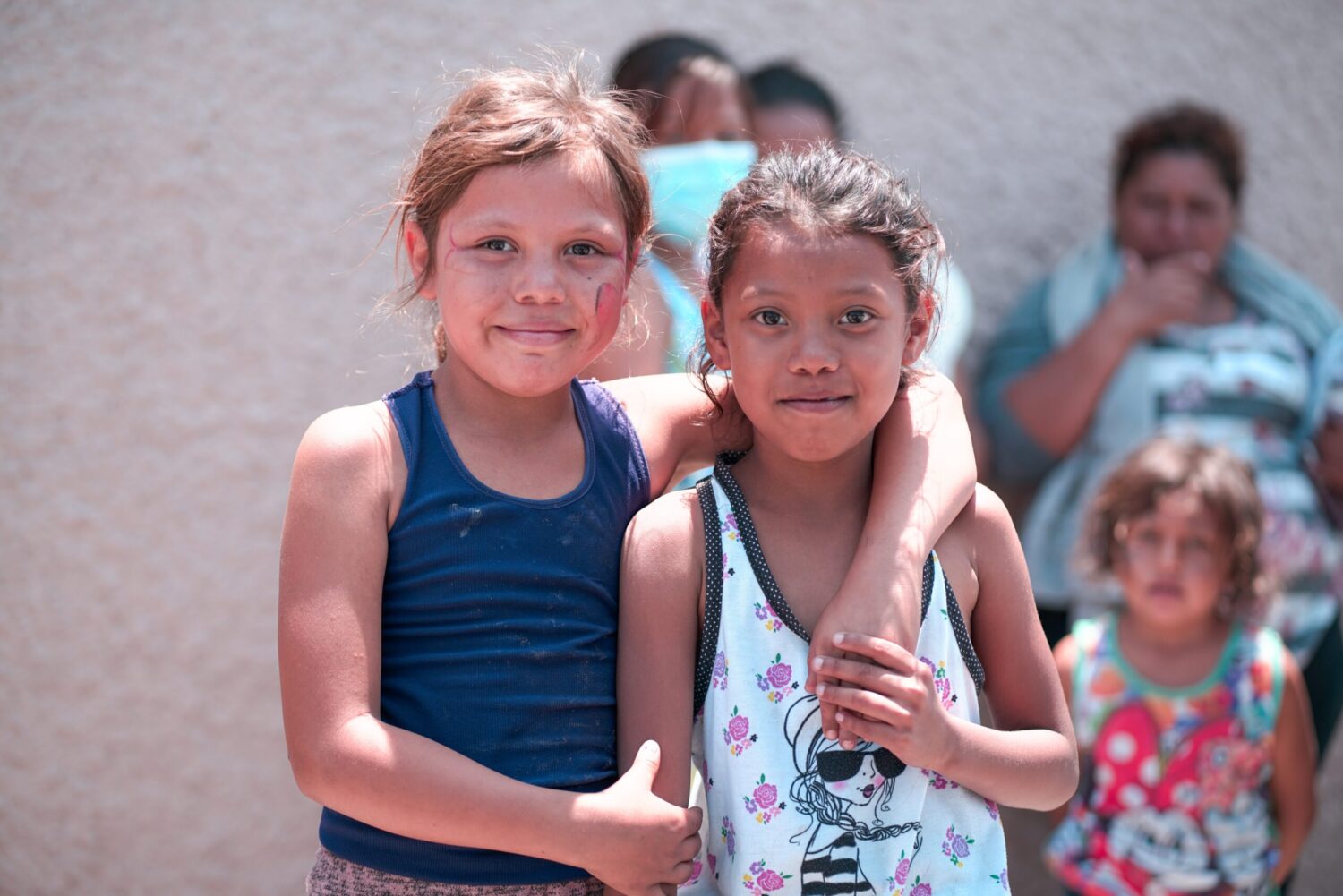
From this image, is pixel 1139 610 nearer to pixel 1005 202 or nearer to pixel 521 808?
pixel 1005 202

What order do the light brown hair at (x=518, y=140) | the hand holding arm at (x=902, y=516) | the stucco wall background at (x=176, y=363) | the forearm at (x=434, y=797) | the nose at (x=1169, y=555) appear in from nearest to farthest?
the forearm at (x=434, y=797) → the hand holding arm at (x=902, y=516) → the light brown hair at (x=518, y=140) → the stucco wall background at (x=176, y=363) → the nose at (x=1169, y=555)

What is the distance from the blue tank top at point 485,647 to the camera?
162cm

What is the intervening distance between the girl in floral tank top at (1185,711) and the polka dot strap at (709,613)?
5.82 ft

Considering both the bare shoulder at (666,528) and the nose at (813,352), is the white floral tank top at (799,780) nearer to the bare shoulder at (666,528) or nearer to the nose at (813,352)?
the bare shoulder at (666,528)

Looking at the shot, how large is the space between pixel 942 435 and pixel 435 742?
84 cm

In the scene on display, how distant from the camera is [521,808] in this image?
1.52 meters

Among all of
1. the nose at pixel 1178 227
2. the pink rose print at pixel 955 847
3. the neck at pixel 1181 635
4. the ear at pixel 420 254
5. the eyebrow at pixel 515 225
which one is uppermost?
the nose at pixel 1178 227

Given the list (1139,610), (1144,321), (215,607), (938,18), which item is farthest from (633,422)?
(938,18)

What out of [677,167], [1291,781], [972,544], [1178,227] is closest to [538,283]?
[972,544]

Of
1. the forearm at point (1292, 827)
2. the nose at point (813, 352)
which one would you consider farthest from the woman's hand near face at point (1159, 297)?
the nose at point (813, 352)

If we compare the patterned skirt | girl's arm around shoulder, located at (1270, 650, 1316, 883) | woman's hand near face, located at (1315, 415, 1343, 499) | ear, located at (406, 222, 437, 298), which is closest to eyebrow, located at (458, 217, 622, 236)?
ear, located at (406, 222, 437, 298)

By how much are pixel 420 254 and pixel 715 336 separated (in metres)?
0.43

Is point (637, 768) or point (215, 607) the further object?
point (215, 607)

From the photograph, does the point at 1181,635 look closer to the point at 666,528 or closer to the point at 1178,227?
the point at 1178,227
